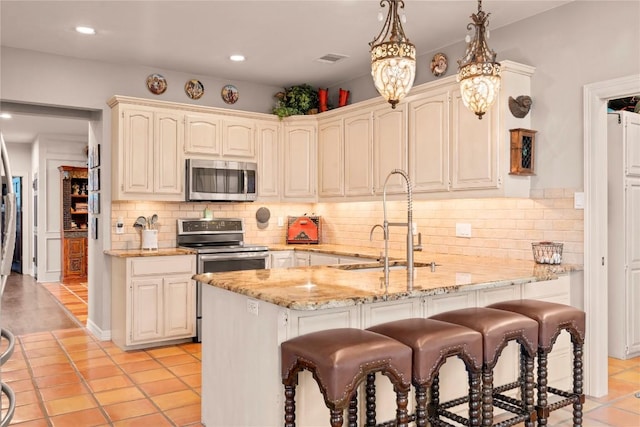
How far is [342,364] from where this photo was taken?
2.12 meters

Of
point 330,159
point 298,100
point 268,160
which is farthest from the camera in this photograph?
point 298,100

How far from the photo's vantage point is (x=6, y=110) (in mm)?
5203

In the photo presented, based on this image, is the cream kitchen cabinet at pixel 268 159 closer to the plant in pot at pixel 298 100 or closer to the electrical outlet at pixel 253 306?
the plant in pot at pixel 298 100

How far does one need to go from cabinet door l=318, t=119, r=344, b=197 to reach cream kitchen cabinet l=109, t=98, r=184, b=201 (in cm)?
155

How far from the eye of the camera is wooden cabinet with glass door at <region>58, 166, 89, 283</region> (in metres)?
9.57

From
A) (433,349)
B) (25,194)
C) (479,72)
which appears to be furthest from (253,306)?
(25,194)

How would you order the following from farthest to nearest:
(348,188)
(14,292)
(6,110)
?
(14,292), (348,188), (6,110)

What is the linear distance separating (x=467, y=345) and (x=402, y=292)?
15.7 inches

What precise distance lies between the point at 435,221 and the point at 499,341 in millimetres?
2450

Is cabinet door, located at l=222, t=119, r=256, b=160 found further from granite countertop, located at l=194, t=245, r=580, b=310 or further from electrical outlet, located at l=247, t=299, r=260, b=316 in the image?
electrical outlet, located at l=247, t=299, r=260, b=316

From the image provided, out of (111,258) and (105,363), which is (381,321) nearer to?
(105,363)

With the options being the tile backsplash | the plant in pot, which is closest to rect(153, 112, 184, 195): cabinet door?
the tile backsplash

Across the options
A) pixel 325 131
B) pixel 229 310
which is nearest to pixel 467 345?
pixel 229 310

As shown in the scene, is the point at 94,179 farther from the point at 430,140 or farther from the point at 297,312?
the point at 297,312
